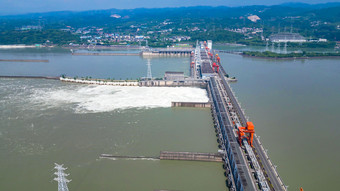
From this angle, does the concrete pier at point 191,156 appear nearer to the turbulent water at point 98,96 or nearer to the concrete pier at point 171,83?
the turbulent water at point 98,96

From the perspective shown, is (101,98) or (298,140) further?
(101,98)

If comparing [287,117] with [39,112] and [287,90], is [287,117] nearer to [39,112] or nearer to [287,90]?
[287,90]

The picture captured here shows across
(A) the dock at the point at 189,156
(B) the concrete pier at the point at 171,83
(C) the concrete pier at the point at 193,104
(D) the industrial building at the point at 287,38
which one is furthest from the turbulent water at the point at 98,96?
(D) the industrial building at the point at 287,38

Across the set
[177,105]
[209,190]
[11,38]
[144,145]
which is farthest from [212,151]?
[11,38]

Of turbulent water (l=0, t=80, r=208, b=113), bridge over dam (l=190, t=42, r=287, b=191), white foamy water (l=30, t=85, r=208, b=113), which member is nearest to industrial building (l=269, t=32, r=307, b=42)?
white foamy water (l=30, t=85, r=208, b=113)

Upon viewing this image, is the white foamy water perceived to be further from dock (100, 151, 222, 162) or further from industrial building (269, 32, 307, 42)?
industrial building (269, 32, 307, 42)

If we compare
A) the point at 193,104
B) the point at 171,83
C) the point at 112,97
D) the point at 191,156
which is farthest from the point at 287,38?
the point at 191,156
